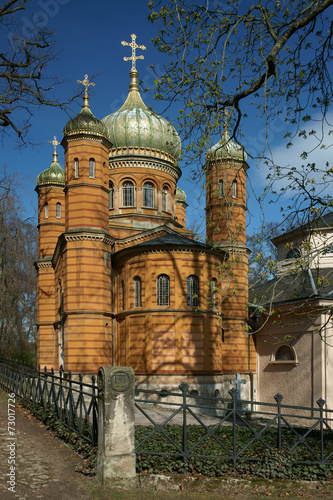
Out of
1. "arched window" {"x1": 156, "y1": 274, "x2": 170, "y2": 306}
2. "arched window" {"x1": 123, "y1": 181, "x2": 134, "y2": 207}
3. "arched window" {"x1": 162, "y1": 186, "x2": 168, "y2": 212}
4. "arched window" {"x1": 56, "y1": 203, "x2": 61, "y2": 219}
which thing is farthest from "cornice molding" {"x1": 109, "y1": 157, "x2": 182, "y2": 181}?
"arched window" {"x1": 156, "y1": 274, "x2": 170, "y2": 306}

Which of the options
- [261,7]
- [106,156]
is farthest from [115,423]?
[106,156]

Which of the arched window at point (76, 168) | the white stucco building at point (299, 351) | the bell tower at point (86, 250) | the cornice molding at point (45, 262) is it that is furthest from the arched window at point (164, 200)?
the white stucco building at point (299, 351)

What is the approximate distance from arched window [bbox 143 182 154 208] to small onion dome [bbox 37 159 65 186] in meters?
7.01

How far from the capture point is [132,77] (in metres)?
31.8

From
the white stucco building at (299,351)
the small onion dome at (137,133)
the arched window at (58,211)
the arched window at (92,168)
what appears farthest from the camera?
the arched window at (58,211)

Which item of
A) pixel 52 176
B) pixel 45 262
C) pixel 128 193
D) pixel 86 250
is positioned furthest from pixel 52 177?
pixel 86 250

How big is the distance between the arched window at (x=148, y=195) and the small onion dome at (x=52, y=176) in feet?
23.0

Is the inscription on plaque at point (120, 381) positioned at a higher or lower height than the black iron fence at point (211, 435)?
higher

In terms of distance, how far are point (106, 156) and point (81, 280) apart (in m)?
6.41

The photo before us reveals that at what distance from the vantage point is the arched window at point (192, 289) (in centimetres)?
2259

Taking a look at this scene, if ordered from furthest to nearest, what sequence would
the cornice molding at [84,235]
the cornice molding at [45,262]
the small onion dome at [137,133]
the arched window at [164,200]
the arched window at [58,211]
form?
the arched window at [58,211] → the cornice molding at [45,262] → the arched window at [164,200] → the small onion dome at [137,133] → the cornice molding at [84,235]

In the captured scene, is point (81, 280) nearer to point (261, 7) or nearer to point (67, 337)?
point (67, 337)

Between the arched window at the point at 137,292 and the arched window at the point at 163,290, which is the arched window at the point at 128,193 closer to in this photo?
the arched window at the point at 137,292

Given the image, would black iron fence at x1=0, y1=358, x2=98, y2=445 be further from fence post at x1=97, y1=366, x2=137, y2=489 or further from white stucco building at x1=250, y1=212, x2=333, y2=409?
white stucco building at x1=250, y1=212, x2=333, y2=409
